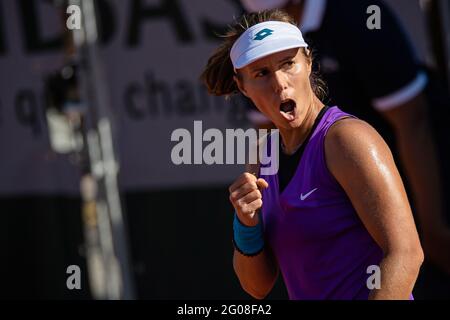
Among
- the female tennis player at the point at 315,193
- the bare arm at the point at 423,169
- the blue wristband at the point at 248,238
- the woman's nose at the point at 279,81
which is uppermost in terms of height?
the woman's nose at the point at 279,81

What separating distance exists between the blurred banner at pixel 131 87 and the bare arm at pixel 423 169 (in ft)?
3.57

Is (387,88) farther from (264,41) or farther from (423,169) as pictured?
(264,41)

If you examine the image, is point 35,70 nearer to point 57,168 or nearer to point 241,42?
point 57,168

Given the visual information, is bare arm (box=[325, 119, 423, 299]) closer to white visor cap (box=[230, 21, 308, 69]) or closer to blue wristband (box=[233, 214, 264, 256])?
white visor cap (box=[230, 21, 308, 69])

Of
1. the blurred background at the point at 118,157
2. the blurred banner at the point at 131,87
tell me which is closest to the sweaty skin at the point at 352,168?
the blurred background at the point at 118,157

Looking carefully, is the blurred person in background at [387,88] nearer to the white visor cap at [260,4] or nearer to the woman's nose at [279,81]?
the white visor cap at [260,4]

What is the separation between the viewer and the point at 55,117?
559cm

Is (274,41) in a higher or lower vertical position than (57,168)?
higher

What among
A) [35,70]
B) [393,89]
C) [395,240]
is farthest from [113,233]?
[395,240]

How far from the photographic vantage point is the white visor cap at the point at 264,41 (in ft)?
7.49

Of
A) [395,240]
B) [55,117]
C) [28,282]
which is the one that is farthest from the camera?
[28,282]

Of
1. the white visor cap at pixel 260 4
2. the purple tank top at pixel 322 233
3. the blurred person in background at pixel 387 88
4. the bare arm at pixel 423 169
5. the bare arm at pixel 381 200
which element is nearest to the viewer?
the bare arm at pixel 381 200

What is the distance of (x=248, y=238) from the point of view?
100 inches

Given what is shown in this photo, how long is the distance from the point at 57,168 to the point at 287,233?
3500 millimetres
